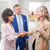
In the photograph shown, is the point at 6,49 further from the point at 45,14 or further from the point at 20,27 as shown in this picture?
the point at 45,14

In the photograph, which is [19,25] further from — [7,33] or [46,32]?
[46,32]

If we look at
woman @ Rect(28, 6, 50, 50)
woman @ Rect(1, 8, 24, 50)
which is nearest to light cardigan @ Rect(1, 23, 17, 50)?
woman @ Rect(1, 8, 24, 50)

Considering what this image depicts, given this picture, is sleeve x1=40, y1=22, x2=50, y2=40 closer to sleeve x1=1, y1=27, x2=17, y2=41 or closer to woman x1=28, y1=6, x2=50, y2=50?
woman x1=28, y1=6, x2=50, y2=50

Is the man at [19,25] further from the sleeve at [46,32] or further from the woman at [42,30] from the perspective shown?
the sleeve at [46,32]

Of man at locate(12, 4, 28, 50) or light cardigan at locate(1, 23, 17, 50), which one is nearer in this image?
light cardigan at locate(1, 23, 17, 50)

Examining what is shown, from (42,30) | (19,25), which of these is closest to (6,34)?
(42,30)

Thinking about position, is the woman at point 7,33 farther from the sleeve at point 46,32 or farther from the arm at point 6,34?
the sleeve at point 46,32

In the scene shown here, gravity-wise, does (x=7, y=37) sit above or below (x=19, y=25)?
below

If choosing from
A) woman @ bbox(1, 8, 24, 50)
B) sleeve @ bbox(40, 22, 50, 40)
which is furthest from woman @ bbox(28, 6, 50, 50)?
woman @ bbox(1, 8, 24, 50)

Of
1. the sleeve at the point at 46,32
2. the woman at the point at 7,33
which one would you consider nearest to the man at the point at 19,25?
the woman at the point at 7,33

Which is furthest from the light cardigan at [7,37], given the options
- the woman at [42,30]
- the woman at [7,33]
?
the woman at [42,30]

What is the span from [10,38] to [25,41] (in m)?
0.86

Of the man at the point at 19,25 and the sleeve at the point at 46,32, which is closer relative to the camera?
the sleeve at the point at 46,32

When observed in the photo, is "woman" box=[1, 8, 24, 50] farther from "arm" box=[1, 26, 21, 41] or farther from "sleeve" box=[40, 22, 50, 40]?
"sleeve" box=[40, 22, 50, 40]
